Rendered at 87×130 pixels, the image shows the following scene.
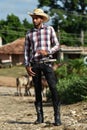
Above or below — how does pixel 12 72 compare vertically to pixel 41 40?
below

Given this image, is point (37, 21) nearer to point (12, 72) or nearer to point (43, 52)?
point (43, 52)

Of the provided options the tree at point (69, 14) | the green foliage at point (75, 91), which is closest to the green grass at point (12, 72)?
the tree at point (69, 14)

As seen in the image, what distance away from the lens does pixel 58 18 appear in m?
81.7

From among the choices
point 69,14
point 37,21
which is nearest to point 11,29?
point 69,14

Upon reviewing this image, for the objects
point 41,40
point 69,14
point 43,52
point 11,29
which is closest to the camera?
point 43,52

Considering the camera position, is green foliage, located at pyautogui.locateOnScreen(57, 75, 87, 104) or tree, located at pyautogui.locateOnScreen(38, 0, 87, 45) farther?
tree, located at pyautogui.locateOnScreen(38, 0, 87, 45)

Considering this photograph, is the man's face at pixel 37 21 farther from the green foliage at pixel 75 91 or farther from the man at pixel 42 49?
the green foliage at pixel 75 91

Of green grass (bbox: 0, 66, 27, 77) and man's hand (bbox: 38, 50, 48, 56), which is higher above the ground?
man's hand (bbox: 38, 50, 48, 56)

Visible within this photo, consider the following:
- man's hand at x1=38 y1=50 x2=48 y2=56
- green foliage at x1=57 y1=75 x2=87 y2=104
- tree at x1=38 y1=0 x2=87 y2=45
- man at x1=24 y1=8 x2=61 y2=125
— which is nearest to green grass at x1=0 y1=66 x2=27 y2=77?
tree at x1=38 y1=0 x2=87 y2=45

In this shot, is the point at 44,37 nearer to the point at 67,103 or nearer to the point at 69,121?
the point at 69,121

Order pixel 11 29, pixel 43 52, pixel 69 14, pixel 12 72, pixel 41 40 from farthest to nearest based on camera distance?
pixel 11 29 < pixel 69 14 < pixel 12 72 < pixel 41 40 < pixel 43 52

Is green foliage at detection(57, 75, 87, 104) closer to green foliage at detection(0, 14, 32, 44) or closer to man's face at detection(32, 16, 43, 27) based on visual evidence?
man's face at detection(32, 16, 43, 27)

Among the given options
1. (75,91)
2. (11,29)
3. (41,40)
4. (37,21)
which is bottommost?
(11,29)

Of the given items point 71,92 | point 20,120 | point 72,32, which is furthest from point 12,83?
point 72,32
